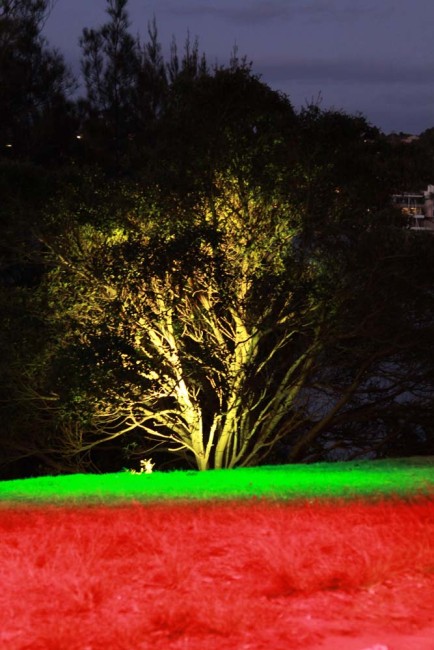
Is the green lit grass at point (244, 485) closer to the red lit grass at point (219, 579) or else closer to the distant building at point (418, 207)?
the red lit grass at point (219, 579)

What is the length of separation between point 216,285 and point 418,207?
303 inches

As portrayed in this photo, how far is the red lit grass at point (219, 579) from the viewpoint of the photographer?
20.2 feet

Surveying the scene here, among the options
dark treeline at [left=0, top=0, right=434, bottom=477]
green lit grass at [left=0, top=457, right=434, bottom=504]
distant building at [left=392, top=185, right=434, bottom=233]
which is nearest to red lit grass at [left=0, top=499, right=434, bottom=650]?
green lit grass at [left=0, top=457, right=434, bottom=504]

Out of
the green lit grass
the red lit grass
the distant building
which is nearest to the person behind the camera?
the red lit grass

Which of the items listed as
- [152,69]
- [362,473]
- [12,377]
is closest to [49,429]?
[12,377]

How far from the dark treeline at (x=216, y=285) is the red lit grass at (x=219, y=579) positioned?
8749 millimetres

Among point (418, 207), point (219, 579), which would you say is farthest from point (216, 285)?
point (219, 579)

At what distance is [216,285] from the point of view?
1823 centimetres

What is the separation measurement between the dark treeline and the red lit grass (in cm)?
875

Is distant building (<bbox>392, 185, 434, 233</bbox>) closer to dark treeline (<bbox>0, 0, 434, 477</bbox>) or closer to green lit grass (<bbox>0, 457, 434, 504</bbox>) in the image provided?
dark treeline (<bbox>0, 0, 434, 477</bbox>)

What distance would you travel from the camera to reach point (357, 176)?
68.2 ft

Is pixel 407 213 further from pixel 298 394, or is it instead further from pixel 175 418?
pixel 175 418

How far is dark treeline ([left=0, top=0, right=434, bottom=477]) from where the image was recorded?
18312 mm

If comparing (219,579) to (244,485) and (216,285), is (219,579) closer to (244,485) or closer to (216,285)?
(244,485)
